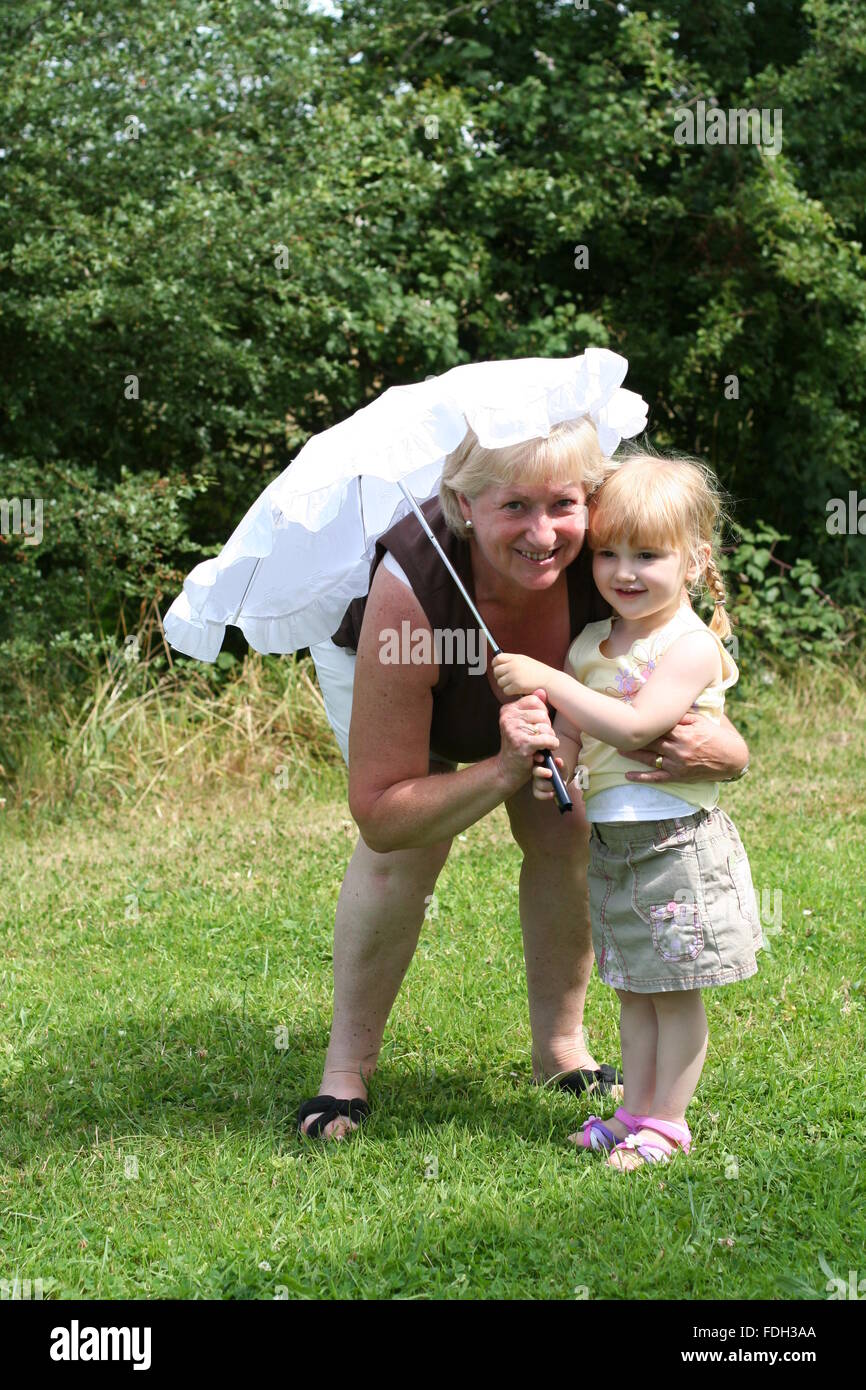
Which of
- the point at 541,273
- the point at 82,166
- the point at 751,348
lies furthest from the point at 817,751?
the point at 82,166

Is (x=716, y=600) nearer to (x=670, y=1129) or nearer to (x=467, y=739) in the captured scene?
(x=467, y=739)

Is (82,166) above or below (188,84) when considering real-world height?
below

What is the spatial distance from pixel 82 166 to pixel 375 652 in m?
4.39

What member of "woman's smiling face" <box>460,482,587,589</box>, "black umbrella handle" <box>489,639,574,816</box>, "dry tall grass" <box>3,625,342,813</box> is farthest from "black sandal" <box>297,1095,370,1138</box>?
"dry tall grass" <box>3,625,342,813</box>

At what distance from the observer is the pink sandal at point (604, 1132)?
3004mm

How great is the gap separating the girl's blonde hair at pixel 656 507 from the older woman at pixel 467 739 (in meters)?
0.05

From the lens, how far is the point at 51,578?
645 cm

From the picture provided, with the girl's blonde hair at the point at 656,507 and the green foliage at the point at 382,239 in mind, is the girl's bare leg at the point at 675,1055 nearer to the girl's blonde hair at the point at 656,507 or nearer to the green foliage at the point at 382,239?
the girl's blonde hair at the point at 656,507

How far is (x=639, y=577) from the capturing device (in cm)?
283

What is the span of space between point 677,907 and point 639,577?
0.67 metres

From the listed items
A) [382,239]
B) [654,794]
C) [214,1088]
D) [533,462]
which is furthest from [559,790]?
[382,239]

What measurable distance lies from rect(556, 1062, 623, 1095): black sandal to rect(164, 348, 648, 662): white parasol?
1.20m

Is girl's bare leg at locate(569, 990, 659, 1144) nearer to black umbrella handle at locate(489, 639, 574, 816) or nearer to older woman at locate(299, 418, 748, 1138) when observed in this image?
older woman at locate(299, 418, 748, 1138)
